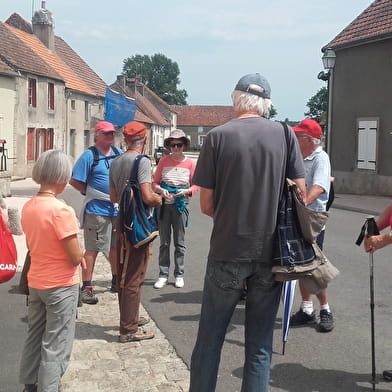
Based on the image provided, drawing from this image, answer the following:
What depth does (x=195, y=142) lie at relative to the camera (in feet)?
313

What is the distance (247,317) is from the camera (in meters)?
3.28

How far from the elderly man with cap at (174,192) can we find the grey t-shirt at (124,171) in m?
1.36

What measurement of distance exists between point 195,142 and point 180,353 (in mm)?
91451

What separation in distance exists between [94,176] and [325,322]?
2.74 m

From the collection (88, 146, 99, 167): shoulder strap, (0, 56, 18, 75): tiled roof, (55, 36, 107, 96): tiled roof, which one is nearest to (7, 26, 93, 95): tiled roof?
(55, 36, 107, 96): tiled roof

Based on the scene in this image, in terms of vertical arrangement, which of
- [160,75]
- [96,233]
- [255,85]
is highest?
[160,75]

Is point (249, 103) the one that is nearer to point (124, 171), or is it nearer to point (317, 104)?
point (124, 171)

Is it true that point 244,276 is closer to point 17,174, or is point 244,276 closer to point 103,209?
point 103,209

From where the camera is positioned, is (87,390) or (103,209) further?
(103,209)

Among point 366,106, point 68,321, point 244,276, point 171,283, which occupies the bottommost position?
point 171,283

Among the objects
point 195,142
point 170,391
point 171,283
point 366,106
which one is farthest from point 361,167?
point 195,142

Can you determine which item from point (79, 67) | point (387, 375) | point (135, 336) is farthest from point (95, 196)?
point (79, 67)

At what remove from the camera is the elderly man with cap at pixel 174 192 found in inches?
258

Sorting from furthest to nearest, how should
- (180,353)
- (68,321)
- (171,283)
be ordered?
1. (171,283)
2. (180,353)
3. (68,321)
